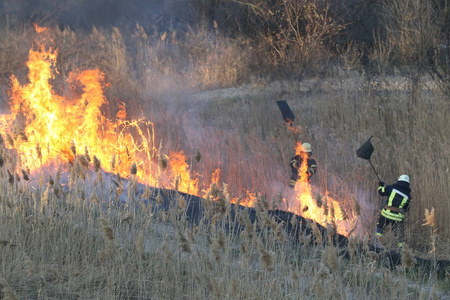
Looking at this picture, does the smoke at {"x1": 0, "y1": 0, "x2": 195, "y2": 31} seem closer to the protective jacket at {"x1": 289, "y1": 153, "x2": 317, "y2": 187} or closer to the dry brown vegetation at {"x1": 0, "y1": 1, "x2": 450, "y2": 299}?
the dry brown vegetation at {"x1": 0, "y1": 1, "x2": 450, "y2": 299}

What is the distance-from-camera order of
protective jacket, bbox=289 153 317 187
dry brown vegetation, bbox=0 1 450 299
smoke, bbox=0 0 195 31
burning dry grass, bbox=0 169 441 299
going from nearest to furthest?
burning dry grass, bbox=0 169 441 299 < dry brown vegetation, bbox=0 1 450 299 < protective jacket, bbox=289 153 317 187 < smoke, bbox=0 0 195 31

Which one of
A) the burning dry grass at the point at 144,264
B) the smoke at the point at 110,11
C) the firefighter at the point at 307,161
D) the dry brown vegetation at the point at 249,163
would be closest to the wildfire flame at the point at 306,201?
the firefighter at the point at 307,161

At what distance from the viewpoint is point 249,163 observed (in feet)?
29.6

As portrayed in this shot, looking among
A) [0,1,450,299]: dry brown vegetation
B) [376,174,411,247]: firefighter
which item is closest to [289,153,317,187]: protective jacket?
[0,1,450,299]: dry brown vegetation

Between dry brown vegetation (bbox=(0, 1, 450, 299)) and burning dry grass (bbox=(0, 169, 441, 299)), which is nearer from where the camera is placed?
burning dry grass (bbox=(0, 169, 441, 299))

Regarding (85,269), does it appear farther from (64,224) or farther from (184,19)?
(184,19)

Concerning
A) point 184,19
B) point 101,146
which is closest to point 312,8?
point 101,146

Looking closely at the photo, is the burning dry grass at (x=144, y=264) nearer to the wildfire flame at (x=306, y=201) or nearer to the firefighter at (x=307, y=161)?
the wildfire flame at (x=306, y=201)

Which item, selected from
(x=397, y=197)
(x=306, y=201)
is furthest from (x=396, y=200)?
(x=306, y=201)

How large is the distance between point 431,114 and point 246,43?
27.5 ft

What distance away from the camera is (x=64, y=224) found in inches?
194

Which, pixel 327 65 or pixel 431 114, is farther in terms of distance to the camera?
pixel 327 65

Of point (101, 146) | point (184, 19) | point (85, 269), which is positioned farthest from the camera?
point (184, 19)

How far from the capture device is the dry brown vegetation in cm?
407
